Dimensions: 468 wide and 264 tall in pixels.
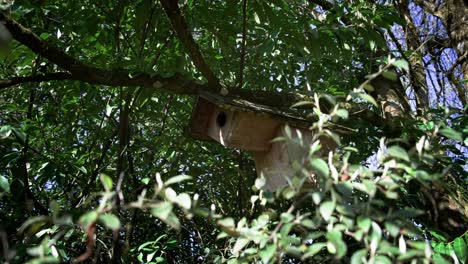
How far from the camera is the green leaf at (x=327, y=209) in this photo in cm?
108

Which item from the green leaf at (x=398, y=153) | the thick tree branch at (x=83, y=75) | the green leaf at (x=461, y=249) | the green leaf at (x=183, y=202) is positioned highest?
the thick tree branch at (x=83, y=75)

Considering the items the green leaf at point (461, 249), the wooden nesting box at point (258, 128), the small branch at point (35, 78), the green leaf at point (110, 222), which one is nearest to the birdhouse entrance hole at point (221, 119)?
the wooden nesting box at point (258, 128)

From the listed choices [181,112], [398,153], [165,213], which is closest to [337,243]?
[398,153]

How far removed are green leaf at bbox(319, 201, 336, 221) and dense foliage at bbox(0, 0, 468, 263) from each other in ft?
0.62

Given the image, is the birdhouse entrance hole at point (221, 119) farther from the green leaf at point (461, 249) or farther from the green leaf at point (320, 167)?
the green leaf at point (320, 167)

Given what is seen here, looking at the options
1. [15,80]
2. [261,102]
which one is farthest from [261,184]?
[15,80]

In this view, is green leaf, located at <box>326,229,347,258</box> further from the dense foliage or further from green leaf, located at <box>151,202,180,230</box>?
green leaf, located at <box>151,202,180,230</box>

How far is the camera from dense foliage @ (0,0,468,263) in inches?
80.5

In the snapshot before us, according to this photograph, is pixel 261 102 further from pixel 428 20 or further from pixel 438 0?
pixel 428 20

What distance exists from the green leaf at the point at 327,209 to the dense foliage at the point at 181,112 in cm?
19

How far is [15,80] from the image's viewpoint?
6.81ft

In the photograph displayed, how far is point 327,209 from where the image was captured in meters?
1.09

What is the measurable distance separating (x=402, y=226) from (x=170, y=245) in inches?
55.5

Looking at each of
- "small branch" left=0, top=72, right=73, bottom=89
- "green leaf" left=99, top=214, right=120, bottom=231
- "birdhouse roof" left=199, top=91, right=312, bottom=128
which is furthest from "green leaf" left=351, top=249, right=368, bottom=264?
"small branch" left=0, top=72, right=73, bottom=89
